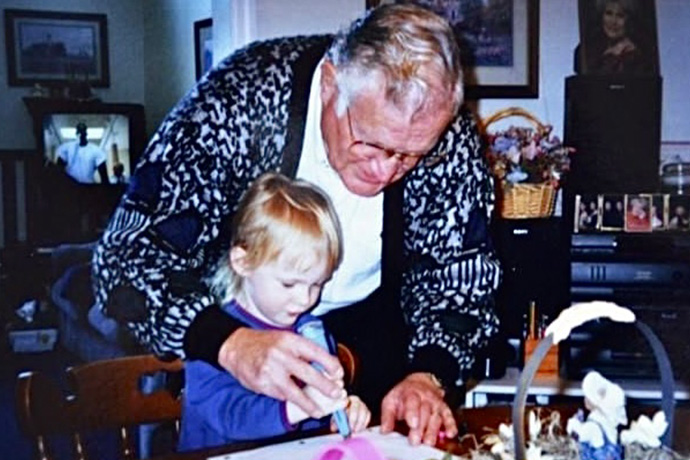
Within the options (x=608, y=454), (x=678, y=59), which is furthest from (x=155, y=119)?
(x=678, y=59)

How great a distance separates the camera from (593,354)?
5.15 ft

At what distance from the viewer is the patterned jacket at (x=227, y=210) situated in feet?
3.73

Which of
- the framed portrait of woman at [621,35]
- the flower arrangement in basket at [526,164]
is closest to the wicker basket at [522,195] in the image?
the flower arrangement in basket at [526,164]

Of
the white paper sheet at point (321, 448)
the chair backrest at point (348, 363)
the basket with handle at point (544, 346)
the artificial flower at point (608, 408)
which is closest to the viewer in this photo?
the basket with handle at point (544, 346)

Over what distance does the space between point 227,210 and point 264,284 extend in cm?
10

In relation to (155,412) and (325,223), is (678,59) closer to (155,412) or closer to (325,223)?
(325,223)

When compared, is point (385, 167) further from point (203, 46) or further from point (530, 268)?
point (530, 268)

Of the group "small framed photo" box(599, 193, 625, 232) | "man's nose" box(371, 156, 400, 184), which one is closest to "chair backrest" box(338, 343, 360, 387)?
"man's nose" box(371, 156, 400, 184)

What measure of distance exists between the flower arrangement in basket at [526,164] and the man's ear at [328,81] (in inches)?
18.8

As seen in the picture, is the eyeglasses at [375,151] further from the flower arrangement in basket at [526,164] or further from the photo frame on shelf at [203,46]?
the flower arrangement in basket at [526,164]

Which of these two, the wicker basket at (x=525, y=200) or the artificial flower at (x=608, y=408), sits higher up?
the wicker basket at (x=525, y=200)

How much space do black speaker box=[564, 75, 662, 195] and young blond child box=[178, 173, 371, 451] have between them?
0.59 meters

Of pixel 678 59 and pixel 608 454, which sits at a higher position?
pixel 678 59

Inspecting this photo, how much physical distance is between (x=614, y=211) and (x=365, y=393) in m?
0.58
